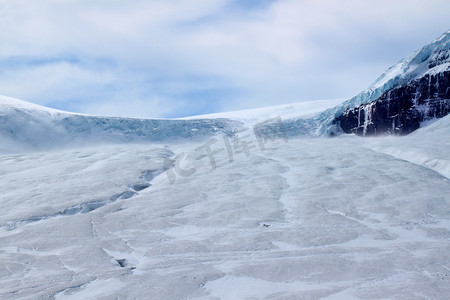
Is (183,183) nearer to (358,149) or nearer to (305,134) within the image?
(358,149)

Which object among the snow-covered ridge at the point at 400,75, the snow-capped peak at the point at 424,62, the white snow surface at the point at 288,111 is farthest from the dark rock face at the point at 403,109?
the white snow surface at the point at 288,111

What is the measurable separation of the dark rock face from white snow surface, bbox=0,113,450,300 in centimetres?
1017

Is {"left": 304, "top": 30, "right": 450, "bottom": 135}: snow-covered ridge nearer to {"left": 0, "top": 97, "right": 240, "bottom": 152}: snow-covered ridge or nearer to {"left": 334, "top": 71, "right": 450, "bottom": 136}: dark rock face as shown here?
{"left": 334, "top": 71, "right": 450, "bottom": 136}: dark rock face

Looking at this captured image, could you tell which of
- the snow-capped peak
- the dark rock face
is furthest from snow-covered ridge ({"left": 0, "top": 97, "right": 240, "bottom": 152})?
the snow-capped peak

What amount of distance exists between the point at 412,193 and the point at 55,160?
58.5ft

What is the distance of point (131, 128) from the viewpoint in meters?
32.4

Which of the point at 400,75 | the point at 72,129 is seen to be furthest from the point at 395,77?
the point at 72,129

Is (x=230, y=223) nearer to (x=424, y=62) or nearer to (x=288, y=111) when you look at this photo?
(x=424, y=62)

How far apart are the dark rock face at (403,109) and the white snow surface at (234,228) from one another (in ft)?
33.4

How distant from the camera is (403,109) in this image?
30.6 m

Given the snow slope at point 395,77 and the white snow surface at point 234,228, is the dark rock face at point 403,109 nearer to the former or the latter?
the snow slope at point 395,77

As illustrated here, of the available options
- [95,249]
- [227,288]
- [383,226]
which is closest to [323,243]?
[383,226]

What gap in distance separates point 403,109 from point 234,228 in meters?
24.3

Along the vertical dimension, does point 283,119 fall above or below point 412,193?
above
